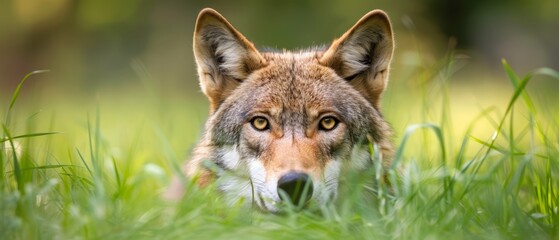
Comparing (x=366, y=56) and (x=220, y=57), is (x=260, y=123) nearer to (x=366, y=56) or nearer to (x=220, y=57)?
(x=220, y=57)

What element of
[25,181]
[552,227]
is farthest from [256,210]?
[552,227]

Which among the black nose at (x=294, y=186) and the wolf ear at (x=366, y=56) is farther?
the wolf ear at (x=366, y=56)

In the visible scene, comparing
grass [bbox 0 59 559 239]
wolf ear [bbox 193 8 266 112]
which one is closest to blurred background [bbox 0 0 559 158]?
wolf ear [bbox 193 8 266 112]

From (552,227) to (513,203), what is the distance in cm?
24

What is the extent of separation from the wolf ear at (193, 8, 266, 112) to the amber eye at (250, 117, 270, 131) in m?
0.59

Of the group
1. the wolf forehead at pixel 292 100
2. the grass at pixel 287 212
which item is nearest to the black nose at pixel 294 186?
the grass at pixel 287 212

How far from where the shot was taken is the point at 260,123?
536cm

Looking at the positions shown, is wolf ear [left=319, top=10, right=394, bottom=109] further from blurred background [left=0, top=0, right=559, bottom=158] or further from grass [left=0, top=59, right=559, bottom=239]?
blurred background [left=0, top=0, right=559, bottom=158]

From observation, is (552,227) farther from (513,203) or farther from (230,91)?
(230,91)

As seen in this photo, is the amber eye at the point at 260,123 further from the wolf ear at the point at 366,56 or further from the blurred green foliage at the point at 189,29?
the blurred green foliage at the point at 189,29

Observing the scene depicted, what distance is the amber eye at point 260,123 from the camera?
17.5ft

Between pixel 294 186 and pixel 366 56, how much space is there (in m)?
1.72

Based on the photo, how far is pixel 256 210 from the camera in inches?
187

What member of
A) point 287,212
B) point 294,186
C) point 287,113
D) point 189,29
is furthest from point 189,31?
point 287,212
